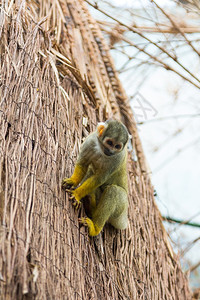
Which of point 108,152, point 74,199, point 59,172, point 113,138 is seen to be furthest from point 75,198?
point 113,138

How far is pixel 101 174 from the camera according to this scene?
4.84 metres

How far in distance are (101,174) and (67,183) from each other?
1.24 feet

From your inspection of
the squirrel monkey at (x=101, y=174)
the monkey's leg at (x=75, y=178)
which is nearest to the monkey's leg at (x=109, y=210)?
the squirrel monkey at (x=101, y=174)

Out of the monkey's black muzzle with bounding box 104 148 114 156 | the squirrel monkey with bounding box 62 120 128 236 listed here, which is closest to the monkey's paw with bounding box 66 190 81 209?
the squirrel monkey with bounding box 62 120 128 236

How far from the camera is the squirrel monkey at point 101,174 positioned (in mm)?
4695

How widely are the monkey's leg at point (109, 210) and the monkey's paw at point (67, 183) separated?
382 millimetres

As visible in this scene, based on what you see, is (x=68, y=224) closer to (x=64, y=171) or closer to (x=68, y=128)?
(x=64, y=171)

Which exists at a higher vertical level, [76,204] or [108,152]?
[108,152]

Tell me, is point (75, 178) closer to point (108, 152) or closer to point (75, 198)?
point (75, 198)

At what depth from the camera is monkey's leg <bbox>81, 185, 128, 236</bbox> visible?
15.9 feet

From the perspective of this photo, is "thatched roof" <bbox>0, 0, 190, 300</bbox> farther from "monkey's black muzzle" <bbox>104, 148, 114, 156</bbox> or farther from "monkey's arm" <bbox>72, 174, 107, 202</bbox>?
"monkey's black muzzle" <bbox>104, 148, 114, 156</bbox>

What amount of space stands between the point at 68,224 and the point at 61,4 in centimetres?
421

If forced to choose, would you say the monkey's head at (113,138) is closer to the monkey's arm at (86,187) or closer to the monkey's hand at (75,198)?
the monkey's arm at (86,187)

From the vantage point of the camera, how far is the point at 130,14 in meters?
5.89
